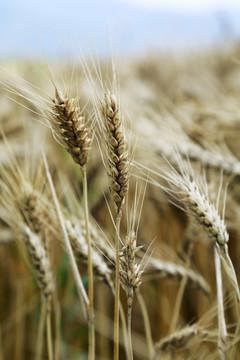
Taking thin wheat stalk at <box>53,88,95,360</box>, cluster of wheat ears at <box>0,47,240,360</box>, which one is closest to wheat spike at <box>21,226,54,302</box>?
cluster of wheat ears at <box>0,47,240,360</box>

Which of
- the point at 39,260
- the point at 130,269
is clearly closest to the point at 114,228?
the point at 39,260

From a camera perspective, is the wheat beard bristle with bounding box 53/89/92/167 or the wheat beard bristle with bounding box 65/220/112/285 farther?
the wheat beard bristle with bounding box 65/220/112/285

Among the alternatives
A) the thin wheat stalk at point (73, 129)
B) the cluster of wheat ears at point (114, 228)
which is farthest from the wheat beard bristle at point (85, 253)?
the thin wheat stalk at point (73, 129)

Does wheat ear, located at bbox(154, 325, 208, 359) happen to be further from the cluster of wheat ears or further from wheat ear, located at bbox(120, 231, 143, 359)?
wheat ear, located at bbox(120, 231, 143, 359)

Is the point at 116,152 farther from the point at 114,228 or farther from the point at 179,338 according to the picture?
the point at 114,228

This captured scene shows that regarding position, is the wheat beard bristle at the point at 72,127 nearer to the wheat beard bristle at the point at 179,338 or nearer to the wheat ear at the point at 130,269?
the wheat ear at the point at 130,269

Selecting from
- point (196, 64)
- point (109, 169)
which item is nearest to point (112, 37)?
point (109, 169)

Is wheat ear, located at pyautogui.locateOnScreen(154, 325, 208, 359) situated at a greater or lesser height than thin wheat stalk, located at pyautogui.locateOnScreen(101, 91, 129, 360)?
lesser

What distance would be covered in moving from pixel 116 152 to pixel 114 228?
0.85 meters

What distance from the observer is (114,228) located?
4.66ft

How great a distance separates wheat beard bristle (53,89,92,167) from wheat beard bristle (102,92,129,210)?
4 centimetres

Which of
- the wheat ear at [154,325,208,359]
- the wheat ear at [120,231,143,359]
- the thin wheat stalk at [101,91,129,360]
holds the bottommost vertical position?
the wheat ear at [154,325,208,359]

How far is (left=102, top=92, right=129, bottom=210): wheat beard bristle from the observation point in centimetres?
59

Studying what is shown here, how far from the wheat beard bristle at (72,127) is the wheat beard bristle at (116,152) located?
40 millimetres
